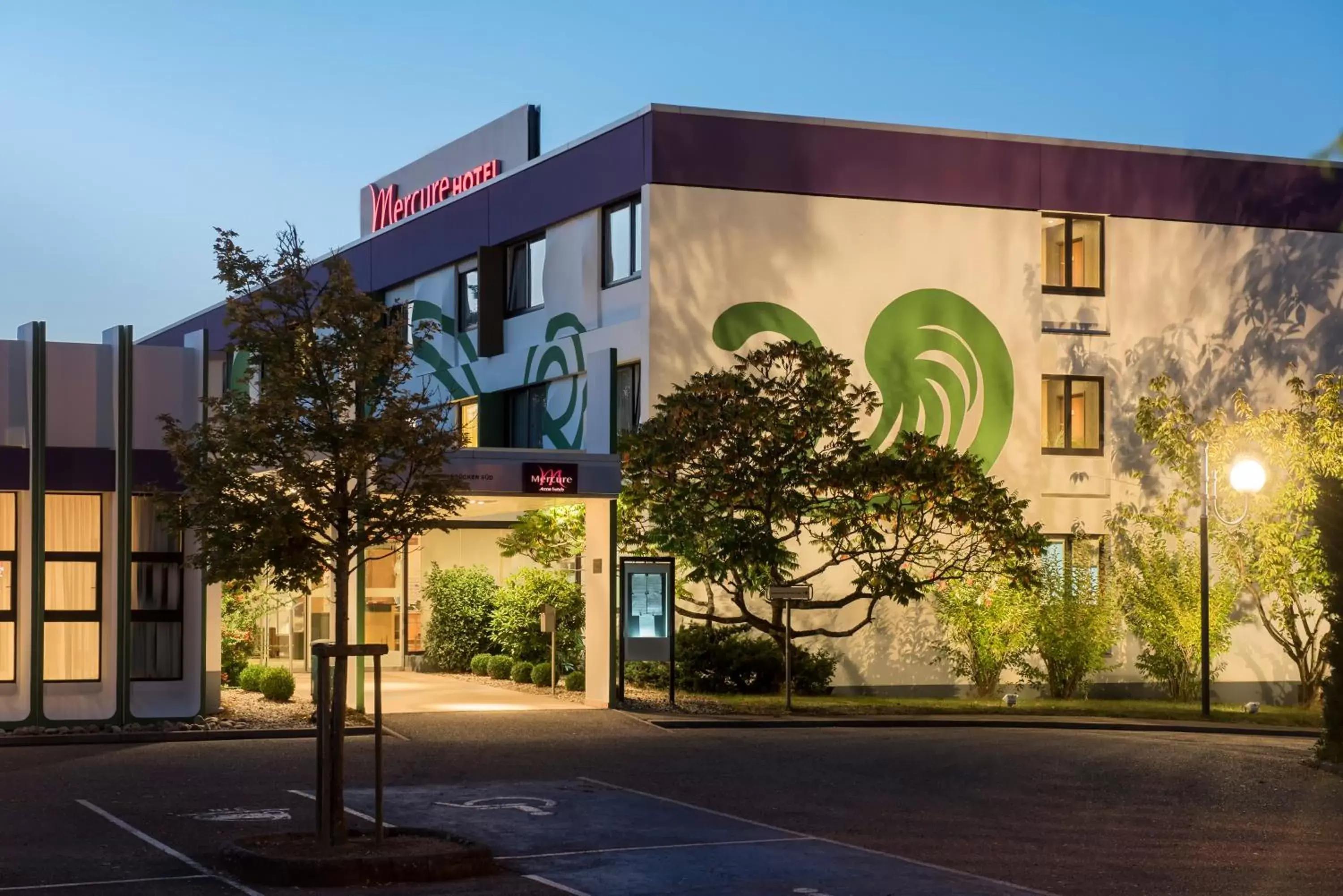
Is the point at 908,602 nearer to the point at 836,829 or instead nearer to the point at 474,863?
the point at 836,829

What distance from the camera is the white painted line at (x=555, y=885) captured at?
37.3 ft

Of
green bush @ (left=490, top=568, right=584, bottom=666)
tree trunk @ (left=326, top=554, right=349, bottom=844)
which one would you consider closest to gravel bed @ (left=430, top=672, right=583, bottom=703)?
green bush @ (left=490, top=568, right=584, bottom=666)

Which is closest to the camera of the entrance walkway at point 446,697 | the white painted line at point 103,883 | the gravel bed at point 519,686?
the white painted line at point 103,883

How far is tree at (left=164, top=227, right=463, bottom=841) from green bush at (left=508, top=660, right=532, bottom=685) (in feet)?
56.2

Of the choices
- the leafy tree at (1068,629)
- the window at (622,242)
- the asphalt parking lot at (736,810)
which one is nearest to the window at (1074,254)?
the leafy tree at (1068,629)

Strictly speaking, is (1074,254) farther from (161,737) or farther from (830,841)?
(830,841)

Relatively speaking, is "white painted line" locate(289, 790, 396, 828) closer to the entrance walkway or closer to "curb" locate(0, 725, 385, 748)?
"curb" locate(0, 725, 385, 748)

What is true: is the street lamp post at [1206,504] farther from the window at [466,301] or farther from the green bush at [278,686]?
the window at [466,301]

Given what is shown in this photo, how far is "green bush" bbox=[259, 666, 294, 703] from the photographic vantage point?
2605cm

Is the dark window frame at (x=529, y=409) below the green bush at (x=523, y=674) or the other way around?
the other way around

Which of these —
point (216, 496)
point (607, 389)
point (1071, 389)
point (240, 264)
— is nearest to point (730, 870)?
point (216, 496)

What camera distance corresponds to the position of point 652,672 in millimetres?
28703

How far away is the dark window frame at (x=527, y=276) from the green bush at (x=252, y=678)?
9.43 metres

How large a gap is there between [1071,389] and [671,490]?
31.6 ft
